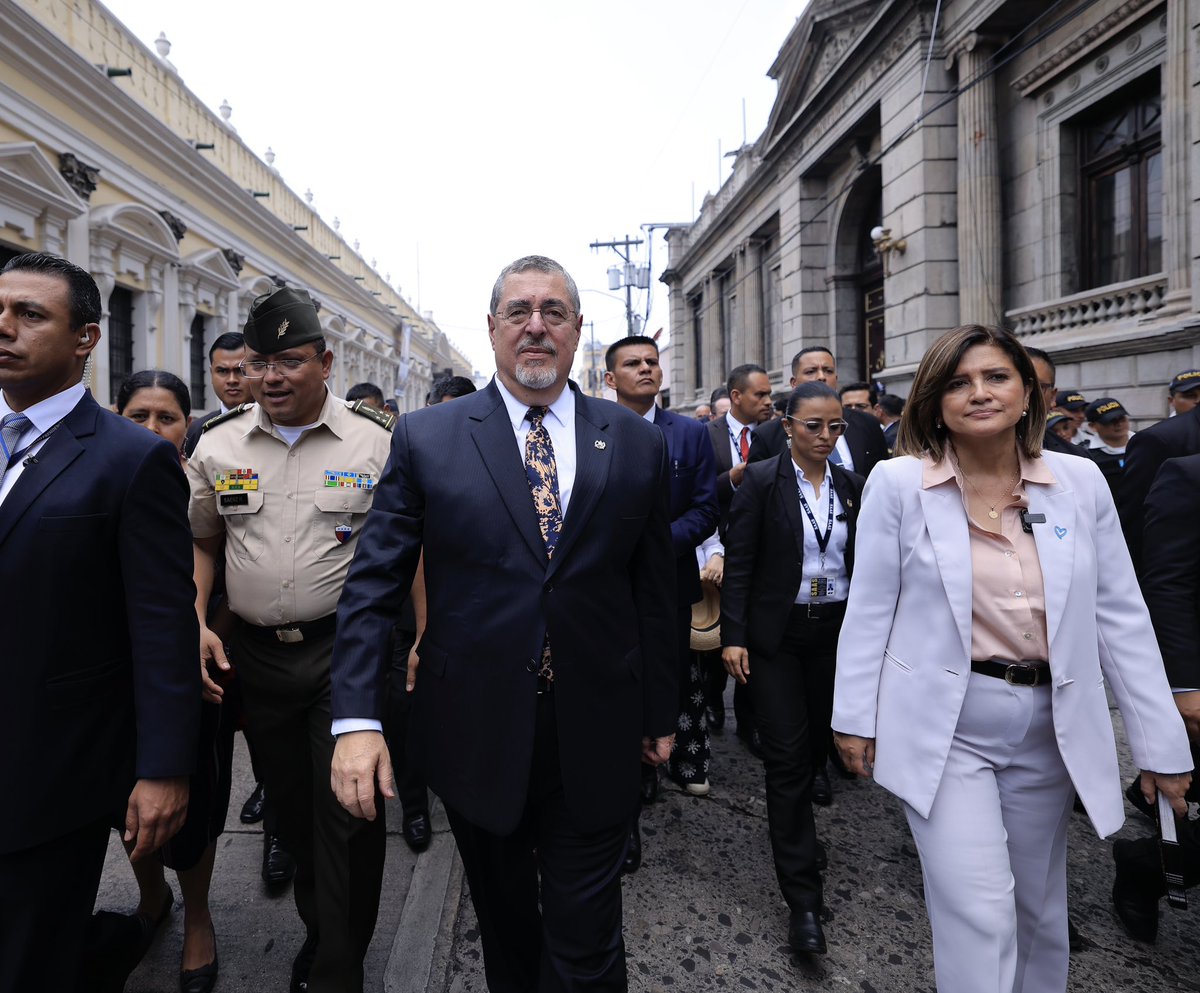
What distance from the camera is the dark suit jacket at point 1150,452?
3312 millimetres

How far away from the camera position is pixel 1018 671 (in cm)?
207

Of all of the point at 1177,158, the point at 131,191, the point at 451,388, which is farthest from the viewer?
the point at 131,191

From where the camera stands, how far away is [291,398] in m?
2.72


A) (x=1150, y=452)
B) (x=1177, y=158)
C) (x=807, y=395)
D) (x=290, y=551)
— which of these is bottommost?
(x=290, y=551)

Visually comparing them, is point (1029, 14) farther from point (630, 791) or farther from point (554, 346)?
point (630, 791)

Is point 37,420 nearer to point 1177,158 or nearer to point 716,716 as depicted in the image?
point 716,716

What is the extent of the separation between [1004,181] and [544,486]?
11.4m

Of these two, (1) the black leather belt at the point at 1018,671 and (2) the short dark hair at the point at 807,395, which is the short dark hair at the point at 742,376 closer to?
(2) the short dark hair at the point at 807,395

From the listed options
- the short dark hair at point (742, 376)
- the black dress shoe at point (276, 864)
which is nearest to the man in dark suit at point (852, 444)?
the short dark hair at point (742, 376)

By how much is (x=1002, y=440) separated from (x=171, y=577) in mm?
2454

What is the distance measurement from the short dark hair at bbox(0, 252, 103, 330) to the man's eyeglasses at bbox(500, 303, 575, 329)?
110 cm

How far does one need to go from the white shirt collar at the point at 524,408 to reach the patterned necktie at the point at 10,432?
1.26 meters

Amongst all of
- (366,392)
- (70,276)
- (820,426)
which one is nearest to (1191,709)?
(820,426)

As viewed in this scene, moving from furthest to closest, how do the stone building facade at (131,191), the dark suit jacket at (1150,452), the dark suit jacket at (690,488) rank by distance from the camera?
1. the stone building facade at (131,191)
2. the dark suit jacket at (690,488)
3. the dark suit jacket at (1150,452)
